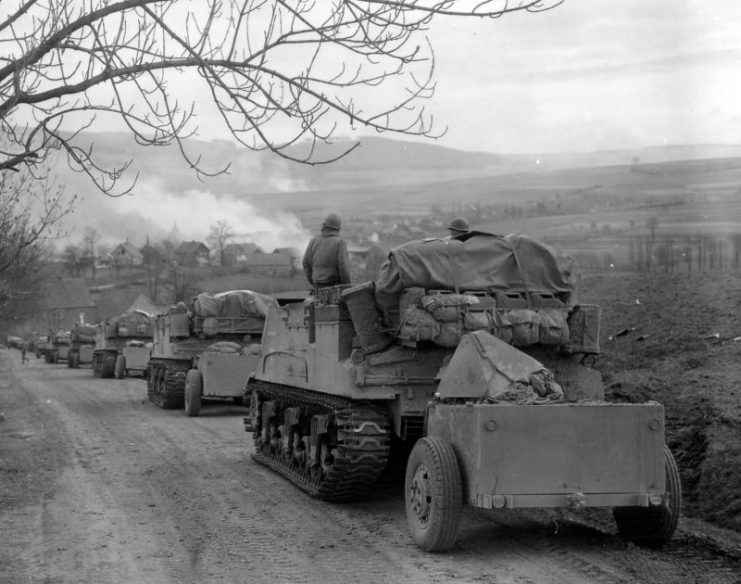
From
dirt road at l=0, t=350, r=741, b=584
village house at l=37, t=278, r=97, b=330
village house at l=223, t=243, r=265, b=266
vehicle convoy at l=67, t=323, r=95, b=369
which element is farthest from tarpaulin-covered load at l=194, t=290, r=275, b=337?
village house at l=37, t=278, r=97, b=330

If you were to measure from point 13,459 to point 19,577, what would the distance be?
24.0 ft

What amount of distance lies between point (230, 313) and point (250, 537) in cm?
1455

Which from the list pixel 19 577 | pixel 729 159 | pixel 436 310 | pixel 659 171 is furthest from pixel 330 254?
pixel 659 171

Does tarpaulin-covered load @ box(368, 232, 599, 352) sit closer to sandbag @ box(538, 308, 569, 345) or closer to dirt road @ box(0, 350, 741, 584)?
sandbag @ box(538, 308, 569, 345)

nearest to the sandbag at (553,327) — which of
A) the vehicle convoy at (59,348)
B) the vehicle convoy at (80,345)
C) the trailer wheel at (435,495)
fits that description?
the trailer wheel at (435,495)

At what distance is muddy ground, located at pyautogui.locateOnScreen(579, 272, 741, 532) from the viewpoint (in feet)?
33.3

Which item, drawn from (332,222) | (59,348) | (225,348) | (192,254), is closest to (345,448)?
(332,222)

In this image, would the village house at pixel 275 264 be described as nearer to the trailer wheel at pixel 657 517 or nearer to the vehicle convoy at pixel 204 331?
the vehicle convoy at pixel 204 331

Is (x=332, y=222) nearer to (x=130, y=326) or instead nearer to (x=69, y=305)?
(x=130, y=326)

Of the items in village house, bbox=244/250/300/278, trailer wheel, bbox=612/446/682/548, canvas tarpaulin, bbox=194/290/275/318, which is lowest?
trailer wheel, bbox=612/446/682/548

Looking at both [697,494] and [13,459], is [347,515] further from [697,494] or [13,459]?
[13,459]

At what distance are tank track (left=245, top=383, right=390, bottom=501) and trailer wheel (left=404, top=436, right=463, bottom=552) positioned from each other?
1545 millimetres

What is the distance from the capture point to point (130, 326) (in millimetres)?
38875

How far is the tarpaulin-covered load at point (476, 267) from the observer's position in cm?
994
